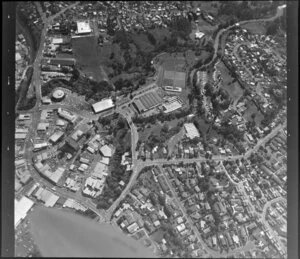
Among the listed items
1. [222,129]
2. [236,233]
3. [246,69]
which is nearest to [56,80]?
[222,129]

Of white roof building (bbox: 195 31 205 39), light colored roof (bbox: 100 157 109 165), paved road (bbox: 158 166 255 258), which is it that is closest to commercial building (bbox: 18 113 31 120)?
light colored roof (bbox: 100 157 109 165)

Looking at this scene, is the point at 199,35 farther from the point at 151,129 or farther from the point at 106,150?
the point at 106,150

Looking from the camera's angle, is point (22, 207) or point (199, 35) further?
point (199, 35)

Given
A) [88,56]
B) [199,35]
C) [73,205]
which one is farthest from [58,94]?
[199,35]

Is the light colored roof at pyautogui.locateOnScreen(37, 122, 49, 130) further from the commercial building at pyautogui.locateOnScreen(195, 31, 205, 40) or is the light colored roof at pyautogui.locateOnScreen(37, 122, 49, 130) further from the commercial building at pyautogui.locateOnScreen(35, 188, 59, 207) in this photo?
the commercial building at pyautogui.locateOnScreen(195, 31, 205, 40)

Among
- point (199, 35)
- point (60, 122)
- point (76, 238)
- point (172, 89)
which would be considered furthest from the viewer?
point (199, 35)

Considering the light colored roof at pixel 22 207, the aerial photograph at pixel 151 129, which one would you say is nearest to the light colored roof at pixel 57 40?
the aerial photograph at pixel 151 129

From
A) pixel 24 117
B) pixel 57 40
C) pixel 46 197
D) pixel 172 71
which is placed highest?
pixel 57 40
